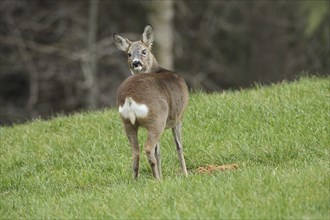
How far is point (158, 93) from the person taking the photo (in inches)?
319

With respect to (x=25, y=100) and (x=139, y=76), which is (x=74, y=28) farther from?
(x=139, y=76)

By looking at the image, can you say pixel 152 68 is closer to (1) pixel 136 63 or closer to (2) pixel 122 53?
(1) pixel 136 63

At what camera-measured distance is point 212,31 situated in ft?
79.8

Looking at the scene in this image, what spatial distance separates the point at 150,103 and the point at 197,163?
1575 mm

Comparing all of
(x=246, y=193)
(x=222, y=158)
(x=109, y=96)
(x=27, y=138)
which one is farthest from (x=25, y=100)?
(x=246, y=193)

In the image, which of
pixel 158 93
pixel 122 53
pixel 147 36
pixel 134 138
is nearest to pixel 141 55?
pixel 147 36

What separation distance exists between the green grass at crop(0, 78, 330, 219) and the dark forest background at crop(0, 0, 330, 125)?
26.9ft

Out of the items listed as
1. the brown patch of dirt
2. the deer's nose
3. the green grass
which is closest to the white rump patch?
the green grass

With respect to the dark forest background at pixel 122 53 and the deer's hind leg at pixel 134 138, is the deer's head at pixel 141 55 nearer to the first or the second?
the deer's hind leg at pixel 134 138

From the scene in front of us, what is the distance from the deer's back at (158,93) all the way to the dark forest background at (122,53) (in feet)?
34.1

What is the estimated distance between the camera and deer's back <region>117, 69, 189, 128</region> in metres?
7.96

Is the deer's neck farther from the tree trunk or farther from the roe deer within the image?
the tree trunk

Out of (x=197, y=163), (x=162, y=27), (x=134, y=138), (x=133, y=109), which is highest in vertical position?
(x=162, y=27)

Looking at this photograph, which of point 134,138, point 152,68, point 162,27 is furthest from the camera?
point 162,27
